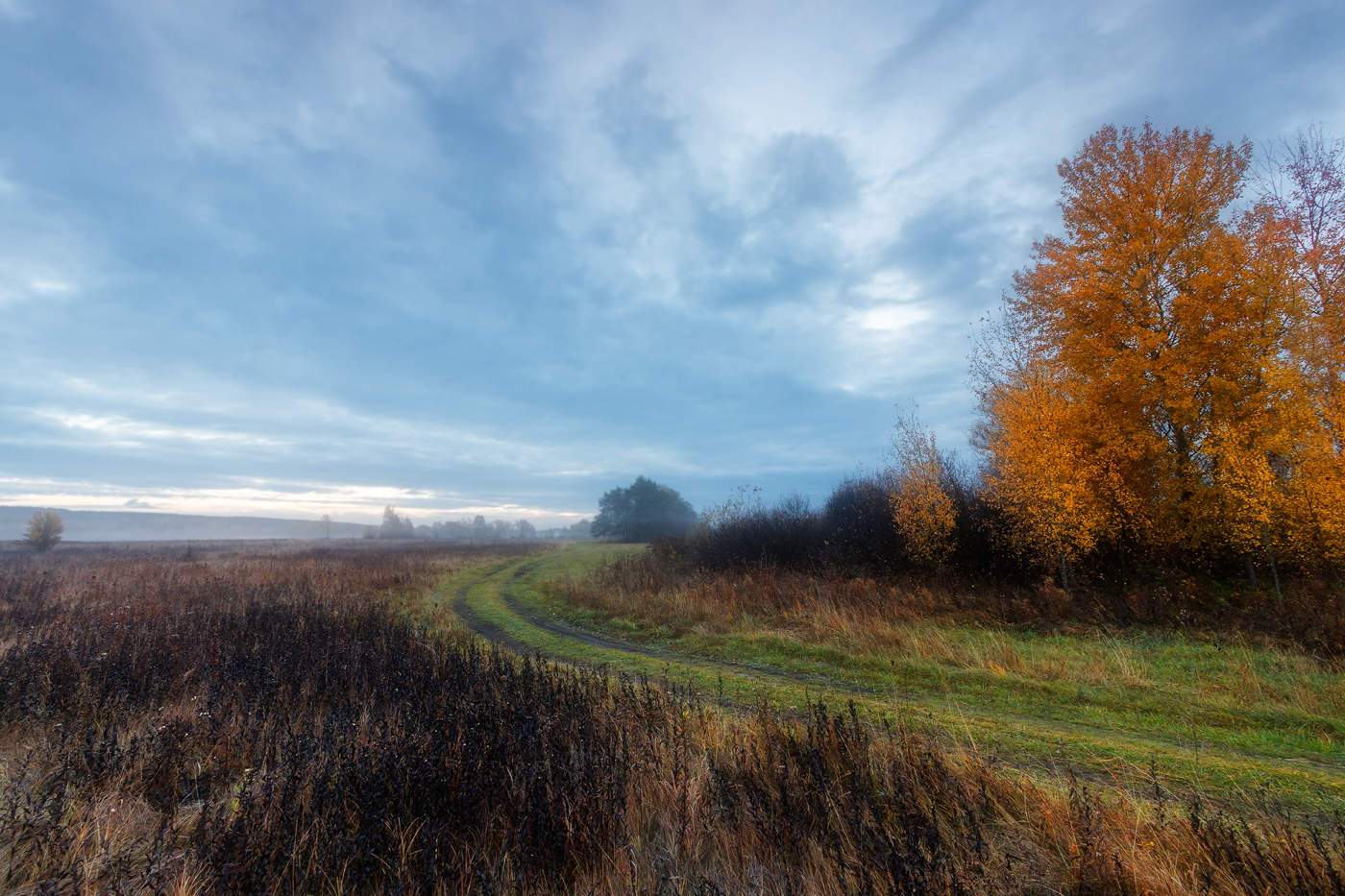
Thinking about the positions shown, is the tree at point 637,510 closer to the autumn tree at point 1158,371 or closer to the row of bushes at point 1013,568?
the row of bushes at point 1013,568

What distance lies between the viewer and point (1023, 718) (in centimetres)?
809

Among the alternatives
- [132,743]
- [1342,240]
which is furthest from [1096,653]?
[1342,240]

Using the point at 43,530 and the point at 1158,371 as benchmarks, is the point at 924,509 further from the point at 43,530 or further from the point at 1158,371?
the point at 43,530

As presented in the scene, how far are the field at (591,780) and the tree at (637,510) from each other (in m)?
66.3

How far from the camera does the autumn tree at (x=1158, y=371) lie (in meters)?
15.2

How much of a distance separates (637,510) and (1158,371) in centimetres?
7026

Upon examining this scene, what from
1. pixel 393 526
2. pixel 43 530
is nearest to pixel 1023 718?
pixel 43 530

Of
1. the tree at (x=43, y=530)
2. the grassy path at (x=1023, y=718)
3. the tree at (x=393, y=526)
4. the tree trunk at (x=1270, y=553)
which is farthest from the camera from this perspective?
the tree at (x=393, y=526)

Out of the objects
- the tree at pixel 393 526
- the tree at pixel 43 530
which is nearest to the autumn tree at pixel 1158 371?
the tree at pixel 43 530

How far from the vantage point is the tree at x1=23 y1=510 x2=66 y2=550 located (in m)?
50.1

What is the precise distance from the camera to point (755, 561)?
2442 centimetres

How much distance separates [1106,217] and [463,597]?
2776 centimetres

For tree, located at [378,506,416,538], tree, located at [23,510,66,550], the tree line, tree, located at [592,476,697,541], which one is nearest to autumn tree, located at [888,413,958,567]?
the tree line

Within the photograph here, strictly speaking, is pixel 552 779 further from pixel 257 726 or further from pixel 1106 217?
pixel 1106 217
